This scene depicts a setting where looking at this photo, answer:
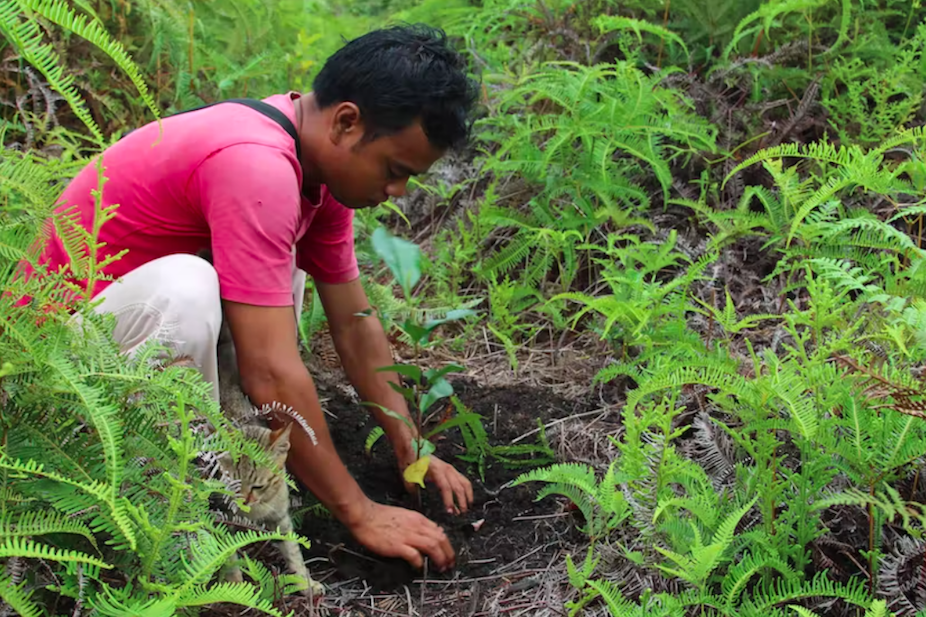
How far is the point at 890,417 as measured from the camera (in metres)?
1.79

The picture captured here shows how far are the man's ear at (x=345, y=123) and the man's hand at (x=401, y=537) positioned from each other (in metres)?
0.97

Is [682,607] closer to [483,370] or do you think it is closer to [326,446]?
[326,446]

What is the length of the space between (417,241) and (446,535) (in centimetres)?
198

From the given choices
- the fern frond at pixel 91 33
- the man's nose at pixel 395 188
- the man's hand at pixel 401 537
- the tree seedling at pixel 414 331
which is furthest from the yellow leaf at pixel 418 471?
the fern frond at pixel 91 33

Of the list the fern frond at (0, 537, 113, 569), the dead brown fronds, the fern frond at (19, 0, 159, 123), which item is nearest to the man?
the fern frond at (19, 0, 159, 123)

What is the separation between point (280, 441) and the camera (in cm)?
186

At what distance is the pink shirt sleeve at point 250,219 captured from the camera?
78.5 inches

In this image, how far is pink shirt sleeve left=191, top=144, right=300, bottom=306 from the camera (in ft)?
6.54

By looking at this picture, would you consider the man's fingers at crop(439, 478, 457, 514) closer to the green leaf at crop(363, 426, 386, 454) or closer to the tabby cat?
the green leaf at crop(363, 426, 386, 454)

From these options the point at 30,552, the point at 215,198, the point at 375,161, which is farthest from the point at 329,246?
the point at 30,552

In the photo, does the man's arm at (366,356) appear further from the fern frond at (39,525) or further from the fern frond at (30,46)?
the fern frond at (30,46)

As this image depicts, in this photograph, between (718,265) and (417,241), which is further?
(417,241)

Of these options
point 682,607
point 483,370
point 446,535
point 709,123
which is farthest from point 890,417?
point 709,123

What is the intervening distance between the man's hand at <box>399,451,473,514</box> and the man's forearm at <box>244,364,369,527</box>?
1.00ft
